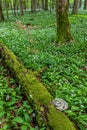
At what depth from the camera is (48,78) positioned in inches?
285

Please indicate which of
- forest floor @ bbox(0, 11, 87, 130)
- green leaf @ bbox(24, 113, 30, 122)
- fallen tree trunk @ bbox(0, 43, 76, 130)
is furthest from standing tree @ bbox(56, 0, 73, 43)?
green leaf @ bbox(24, 113, 30, 122)

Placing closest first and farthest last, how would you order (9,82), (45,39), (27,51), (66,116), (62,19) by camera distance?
1. (66,116)
2. (9,82)
3. (27,51)
4. (62,19)
5. (45,39)

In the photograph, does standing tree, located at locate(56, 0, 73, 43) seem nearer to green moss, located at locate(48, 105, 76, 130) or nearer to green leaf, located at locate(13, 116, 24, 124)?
green moss, located at locate(48, 105, 76, 130)

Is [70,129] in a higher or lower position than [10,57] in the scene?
lower

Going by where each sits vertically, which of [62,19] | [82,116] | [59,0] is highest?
[59,0]

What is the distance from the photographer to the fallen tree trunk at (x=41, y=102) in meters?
4.65

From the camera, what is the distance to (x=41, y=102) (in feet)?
17.3

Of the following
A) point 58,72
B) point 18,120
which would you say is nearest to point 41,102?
point 18,120

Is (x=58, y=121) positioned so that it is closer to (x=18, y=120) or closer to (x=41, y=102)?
(x=41, y=102)

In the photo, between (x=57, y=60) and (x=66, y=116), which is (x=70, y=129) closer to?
(x=66, y=116)

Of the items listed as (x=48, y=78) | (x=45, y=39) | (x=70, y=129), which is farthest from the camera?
(x=45, y=39)

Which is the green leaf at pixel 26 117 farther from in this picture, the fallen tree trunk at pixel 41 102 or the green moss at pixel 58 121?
the green moss at pixel 58 121

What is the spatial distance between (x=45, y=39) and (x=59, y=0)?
246 cm

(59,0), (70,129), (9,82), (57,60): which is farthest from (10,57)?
(59,0)
